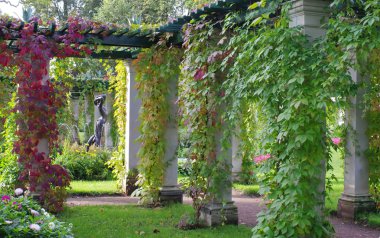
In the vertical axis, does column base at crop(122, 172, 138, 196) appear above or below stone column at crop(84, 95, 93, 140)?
below

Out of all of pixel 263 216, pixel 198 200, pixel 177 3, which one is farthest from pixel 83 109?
pixel 263 216

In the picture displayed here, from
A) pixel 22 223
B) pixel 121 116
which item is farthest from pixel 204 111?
pixel 121 116

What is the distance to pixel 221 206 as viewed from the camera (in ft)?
21.2

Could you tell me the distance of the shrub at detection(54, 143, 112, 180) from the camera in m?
11.6

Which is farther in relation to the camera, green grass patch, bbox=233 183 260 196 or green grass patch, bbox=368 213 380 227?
green grass patch, bbox=233 183 260 196

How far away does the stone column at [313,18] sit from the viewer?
4.33 m

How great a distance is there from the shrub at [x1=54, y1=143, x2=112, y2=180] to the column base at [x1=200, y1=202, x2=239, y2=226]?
Answer: 18.9 ft

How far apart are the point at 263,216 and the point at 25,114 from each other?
4194 mm

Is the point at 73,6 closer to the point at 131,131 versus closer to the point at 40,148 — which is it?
the point at 131,131

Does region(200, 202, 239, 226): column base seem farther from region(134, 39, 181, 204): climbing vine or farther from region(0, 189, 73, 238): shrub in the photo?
region(0, 189, 73, 238): shrub

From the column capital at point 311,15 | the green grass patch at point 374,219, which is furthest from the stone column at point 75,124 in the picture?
the column capital at point 311,15

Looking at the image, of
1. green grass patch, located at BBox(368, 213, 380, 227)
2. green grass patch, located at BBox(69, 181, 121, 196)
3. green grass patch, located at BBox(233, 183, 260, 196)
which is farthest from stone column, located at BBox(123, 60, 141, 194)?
green grass patch, located at BBox(368, 213, 380, 227)

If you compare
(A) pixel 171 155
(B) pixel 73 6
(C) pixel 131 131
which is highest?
(B) pixel 73 6

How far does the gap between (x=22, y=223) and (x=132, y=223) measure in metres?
2.49
